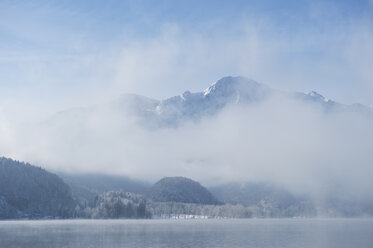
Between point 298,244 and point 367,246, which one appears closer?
point 367,246

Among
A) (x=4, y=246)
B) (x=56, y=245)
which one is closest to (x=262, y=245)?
(x=56, y=245)

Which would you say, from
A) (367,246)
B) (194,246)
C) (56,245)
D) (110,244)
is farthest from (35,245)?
(367,246)

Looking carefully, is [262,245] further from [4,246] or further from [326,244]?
[4,246]

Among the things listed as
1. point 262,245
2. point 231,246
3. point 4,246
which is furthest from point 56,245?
point 262,245

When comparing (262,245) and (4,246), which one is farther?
(262,245)

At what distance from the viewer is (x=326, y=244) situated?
14012 centimetres

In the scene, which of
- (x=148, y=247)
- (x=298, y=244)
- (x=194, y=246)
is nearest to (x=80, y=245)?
(x=148, y=247)

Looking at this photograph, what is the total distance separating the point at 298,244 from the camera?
141000 mm

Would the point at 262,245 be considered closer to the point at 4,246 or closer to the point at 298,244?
the point at 298,244

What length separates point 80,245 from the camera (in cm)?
13588

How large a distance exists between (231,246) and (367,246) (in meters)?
38.7

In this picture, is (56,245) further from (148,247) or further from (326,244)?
(326,244)

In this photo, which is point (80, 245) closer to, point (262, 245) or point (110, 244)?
point (110, 244)

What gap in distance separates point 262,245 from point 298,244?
38.8 feet
